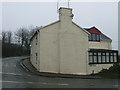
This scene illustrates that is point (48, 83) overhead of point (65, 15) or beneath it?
beneath

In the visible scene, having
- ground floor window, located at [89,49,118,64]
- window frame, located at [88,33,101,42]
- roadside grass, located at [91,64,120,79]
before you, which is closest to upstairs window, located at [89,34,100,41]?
window frame, located at [88,33,101,42]

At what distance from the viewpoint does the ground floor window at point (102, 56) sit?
25370 millimetres

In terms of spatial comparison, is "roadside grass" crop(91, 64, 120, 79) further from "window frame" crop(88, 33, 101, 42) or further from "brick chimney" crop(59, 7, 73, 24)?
"brick chimney" crop(59, 7, 73, 24)

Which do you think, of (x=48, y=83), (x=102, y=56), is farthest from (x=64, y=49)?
(x=48, y=83)

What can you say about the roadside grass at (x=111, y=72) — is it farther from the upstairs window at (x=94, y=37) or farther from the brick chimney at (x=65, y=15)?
the brick chimney at (x=65, y=15)

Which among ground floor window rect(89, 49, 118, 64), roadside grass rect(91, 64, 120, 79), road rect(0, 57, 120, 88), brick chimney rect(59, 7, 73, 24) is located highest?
brick chimney rect(59, 7, 73, 24)

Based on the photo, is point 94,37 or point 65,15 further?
point 94,37

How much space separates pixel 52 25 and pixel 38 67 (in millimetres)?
5901

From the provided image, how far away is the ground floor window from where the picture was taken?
83.2 ft

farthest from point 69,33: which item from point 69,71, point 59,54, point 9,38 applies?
point 9,38

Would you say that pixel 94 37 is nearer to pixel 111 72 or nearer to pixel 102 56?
pixel 102 56

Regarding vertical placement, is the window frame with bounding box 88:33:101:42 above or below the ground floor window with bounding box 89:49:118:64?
above

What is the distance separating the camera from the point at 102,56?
26328 mm

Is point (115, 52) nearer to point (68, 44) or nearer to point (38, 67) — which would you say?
point (68, 44)
